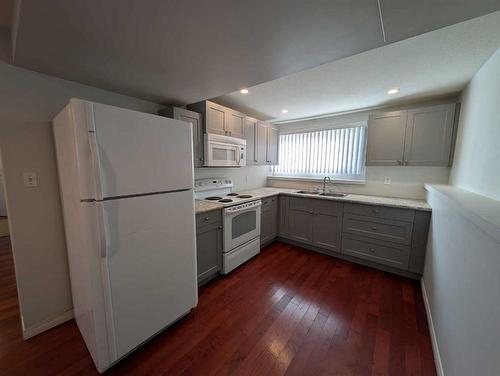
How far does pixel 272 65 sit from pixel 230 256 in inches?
80.7

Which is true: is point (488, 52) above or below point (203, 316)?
above

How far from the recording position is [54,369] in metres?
1.31

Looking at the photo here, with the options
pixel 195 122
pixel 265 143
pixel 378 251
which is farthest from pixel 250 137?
pixel 378 251

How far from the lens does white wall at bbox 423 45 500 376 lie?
2.51 ft

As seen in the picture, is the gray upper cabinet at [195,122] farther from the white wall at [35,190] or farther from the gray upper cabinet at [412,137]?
the gray upper cabinet at [412,137]

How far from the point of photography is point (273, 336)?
5.16 ft

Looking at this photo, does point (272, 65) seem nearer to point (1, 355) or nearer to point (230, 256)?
point (230, 256)

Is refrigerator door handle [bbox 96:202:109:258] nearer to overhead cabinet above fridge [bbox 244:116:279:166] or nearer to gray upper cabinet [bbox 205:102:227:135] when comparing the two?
gray upper cabinet [bbox 205:102:227:135]

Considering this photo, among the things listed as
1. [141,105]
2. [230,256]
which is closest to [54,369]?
[230,256]

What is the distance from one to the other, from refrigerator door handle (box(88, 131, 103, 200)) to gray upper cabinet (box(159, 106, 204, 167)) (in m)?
1.19

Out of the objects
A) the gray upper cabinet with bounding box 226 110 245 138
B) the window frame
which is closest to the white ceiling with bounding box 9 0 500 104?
the gray upper cabinet with bounding box 226 110 245 138

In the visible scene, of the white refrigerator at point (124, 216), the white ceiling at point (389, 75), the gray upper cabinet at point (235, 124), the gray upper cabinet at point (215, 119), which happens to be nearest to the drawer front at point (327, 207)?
the white ceiling at point (389, 75)

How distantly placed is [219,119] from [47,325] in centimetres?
261

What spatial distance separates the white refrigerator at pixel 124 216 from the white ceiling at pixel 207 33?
399 millimetres
